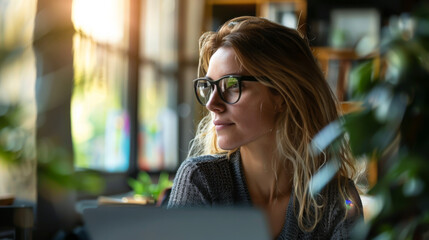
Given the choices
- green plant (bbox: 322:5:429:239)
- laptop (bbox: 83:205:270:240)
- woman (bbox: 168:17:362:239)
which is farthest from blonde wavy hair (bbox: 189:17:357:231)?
green plant (bbox: 322:5:429:239)

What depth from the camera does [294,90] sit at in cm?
183

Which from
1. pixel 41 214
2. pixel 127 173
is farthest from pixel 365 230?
pixel 127 173

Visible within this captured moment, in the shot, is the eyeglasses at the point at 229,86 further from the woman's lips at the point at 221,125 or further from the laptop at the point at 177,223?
→ the laptop at the point at 177,223

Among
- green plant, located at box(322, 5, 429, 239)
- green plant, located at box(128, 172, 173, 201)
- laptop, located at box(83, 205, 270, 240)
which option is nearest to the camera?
green plant, located at box(322, 5, 429, 239)

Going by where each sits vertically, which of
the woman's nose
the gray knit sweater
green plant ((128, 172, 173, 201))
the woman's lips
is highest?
the woman's nose

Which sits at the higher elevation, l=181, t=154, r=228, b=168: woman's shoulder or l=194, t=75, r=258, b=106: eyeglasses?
l=194, t=75, r=258, b=106: eyeglasses

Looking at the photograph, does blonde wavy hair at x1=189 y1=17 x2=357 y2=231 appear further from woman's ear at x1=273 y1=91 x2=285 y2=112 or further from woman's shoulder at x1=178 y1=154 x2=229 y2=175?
woman's shoulder at x1=178 y1=154 x2=229 y2=175

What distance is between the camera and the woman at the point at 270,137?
5.82ft

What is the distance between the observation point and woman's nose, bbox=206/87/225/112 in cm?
178

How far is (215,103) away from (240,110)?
0.08 metres

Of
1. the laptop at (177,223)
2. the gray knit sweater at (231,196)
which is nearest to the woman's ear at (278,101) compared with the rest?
the gray knit sweater at (231,196)

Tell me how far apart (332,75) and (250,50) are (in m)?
3.70

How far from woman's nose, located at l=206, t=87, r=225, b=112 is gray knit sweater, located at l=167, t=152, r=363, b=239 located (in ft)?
0.58

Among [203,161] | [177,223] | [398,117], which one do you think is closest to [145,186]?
[203,161]
